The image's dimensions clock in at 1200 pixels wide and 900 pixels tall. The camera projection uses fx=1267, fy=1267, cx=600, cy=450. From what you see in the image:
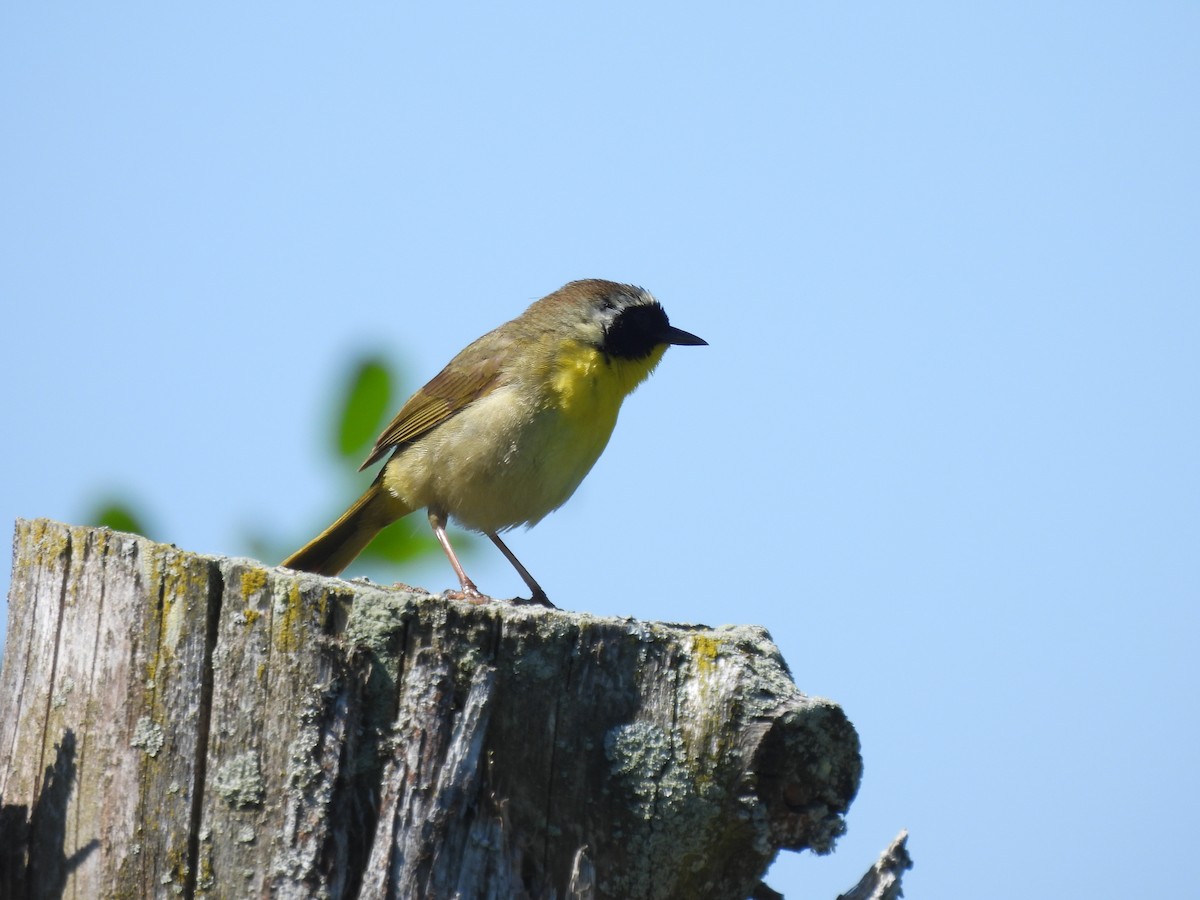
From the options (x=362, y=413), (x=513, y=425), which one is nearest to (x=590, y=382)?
(x=513, y=425)

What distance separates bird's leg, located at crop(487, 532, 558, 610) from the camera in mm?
6684

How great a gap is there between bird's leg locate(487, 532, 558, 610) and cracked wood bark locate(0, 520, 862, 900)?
3.23 m

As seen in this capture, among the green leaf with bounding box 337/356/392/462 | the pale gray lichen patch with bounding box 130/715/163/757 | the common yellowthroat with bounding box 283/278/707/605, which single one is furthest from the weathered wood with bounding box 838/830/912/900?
the common yellowthroat with bounding box 283/278/707/605

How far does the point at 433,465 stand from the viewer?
6473mm

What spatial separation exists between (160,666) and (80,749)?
0.33m

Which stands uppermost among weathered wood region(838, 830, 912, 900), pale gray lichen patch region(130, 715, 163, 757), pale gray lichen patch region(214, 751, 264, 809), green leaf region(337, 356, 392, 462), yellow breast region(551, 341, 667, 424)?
yellow breast region(551, 341, 667, 424)

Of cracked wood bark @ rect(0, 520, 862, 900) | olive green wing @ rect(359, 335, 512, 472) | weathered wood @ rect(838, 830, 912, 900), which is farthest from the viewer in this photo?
olive green wing @ rect(359, 335, 512, 472)

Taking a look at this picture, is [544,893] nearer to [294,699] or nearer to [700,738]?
[700,738]

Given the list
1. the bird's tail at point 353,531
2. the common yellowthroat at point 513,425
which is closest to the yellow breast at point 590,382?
the common yellowthroat at point 513,425

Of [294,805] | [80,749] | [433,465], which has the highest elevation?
[433,465]

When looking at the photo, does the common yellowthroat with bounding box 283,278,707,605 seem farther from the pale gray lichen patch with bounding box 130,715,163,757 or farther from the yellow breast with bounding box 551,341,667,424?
the pale gray lichen patch with bounding box 130,715,163,757

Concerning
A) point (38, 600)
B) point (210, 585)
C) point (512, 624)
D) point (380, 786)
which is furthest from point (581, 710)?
point (38, 600)

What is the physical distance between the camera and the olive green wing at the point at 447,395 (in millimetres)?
6539

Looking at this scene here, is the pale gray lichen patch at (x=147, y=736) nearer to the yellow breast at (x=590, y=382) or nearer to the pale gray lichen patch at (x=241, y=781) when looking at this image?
the pale gray lichen patch at (x=241, y=781)
